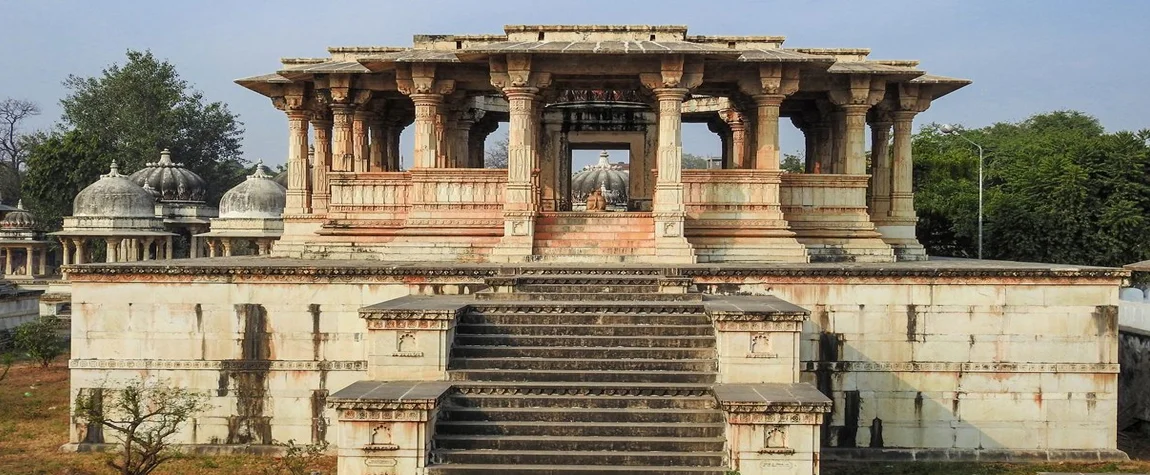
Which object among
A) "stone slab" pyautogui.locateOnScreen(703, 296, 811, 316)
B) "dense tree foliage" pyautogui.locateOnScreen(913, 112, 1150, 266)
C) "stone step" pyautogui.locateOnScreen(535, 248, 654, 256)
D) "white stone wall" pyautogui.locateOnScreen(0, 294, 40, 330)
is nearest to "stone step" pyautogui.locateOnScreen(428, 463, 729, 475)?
"stone slab" pyautogui.locateOnScreen(703, 296, 811, 316)

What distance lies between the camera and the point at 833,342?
567 inches

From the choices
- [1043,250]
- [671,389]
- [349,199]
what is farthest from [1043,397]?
[1043,250]

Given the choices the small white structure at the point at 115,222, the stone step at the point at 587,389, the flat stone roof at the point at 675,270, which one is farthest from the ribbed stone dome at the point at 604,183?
the stone step at the point at 587,389

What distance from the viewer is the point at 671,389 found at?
11.4m

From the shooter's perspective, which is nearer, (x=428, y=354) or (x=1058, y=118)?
(x=428, y=354)

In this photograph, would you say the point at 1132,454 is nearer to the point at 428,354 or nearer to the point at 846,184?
the point at 846,184

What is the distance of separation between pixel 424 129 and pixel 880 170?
976cm

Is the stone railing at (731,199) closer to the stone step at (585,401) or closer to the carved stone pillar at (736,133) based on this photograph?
the stone step at (585,401)

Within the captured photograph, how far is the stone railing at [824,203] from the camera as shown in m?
18.2

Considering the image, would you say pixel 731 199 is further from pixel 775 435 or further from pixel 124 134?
pixel 124 134

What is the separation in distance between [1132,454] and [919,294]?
4.96 m

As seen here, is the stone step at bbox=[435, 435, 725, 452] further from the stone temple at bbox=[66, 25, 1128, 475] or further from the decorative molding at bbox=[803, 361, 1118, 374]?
the decorative molding at bbox=[803, 361, 1118, 374]

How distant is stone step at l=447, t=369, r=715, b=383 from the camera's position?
11.7 metres

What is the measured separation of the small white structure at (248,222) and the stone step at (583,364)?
98.6 ft
